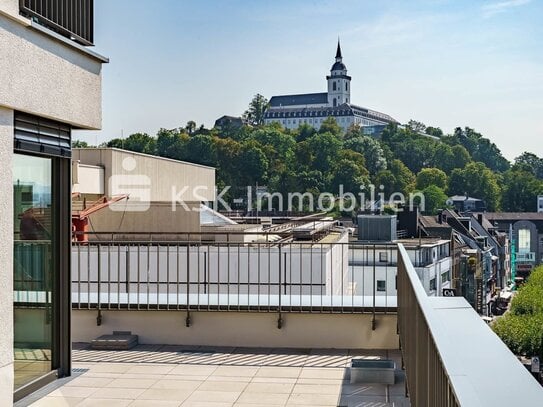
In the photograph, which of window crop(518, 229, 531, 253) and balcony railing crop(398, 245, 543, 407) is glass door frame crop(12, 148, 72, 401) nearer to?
balcony railing crop(398, 245, 543, 407)

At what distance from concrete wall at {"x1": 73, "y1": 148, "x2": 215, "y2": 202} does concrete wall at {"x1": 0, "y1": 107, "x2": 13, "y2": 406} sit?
1858cm

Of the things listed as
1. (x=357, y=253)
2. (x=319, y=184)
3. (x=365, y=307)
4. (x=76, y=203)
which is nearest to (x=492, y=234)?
(x=319, y=184)

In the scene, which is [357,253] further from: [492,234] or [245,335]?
[492,234]

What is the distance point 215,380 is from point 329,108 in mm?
165438

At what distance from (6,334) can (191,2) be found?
1619 inches

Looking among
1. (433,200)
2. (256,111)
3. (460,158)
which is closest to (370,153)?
(433,200)

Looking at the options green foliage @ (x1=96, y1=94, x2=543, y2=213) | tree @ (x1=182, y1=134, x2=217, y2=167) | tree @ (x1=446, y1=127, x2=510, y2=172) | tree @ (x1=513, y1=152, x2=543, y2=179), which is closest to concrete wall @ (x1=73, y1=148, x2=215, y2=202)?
green foliage @ (x1=96, y1=94, x2=543, y2=213)

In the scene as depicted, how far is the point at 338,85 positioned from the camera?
17462 centimetres

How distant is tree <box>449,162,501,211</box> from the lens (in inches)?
4845

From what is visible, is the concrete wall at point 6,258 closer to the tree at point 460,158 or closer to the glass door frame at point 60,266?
the glass door frame at point 60,266

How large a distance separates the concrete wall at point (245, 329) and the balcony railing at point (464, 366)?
349 centimetres

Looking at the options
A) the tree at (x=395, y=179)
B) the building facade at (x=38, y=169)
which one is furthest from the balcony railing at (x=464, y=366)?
the tree at (x=395, y=179)

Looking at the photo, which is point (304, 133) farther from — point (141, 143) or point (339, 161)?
point (141, 143)

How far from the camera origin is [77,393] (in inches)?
212
